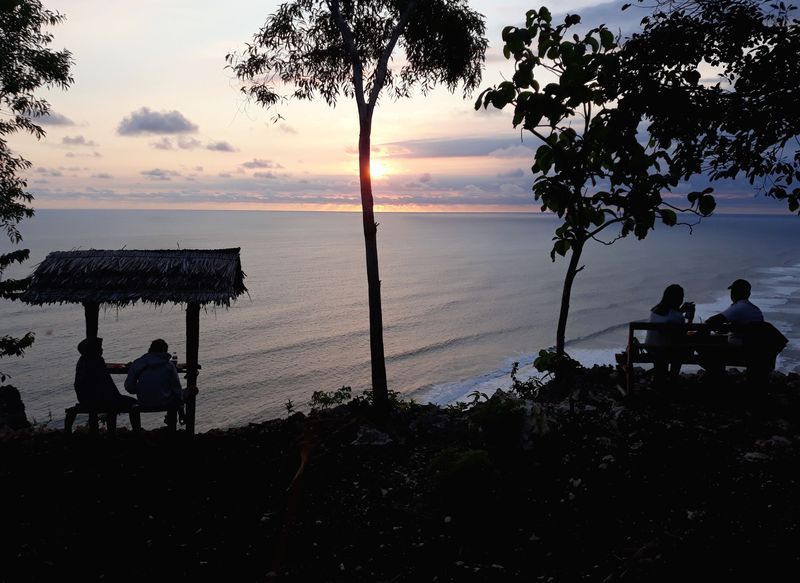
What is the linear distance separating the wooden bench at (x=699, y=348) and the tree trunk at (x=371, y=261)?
15.4ft

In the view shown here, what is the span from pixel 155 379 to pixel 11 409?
16.4 m

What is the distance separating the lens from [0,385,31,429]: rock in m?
19.6

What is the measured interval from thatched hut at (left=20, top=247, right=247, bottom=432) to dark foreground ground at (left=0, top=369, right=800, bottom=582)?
6.08ft

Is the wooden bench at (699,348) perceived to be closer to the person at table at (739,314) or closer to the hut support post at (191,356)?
the person at table at (739,314)

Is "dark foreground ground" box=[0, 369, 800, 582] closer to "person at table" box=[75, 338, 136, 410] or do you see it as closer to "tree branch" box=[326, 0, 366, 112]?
"person at table" box=[75, 338, 136, 410]

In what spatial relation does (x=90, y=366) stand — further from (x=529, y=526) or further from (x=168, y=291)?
(x=529, y=526)

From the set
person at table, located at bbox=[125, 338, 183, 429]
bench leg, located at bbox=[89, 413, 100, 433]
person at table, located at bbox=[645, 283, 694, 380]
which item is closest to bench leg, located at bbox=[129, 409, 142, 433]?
person at table, located at bbox=[125, 338, 183, 429]

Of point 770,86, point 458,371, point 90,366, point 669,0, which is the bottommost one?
point 458,371

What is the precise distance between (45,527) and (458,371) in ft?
108

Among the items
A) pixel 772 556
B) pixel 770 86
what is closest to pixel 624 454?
pixel 772 556

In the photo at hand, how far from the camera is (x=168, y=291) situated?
8.98 metres

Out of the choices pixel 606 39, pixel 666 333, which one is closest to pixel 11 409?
pixel 666 333

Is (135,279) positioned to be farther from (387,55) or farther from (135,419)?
(387,55)

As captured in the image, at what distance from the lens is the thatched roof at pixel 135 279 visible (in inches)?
353
